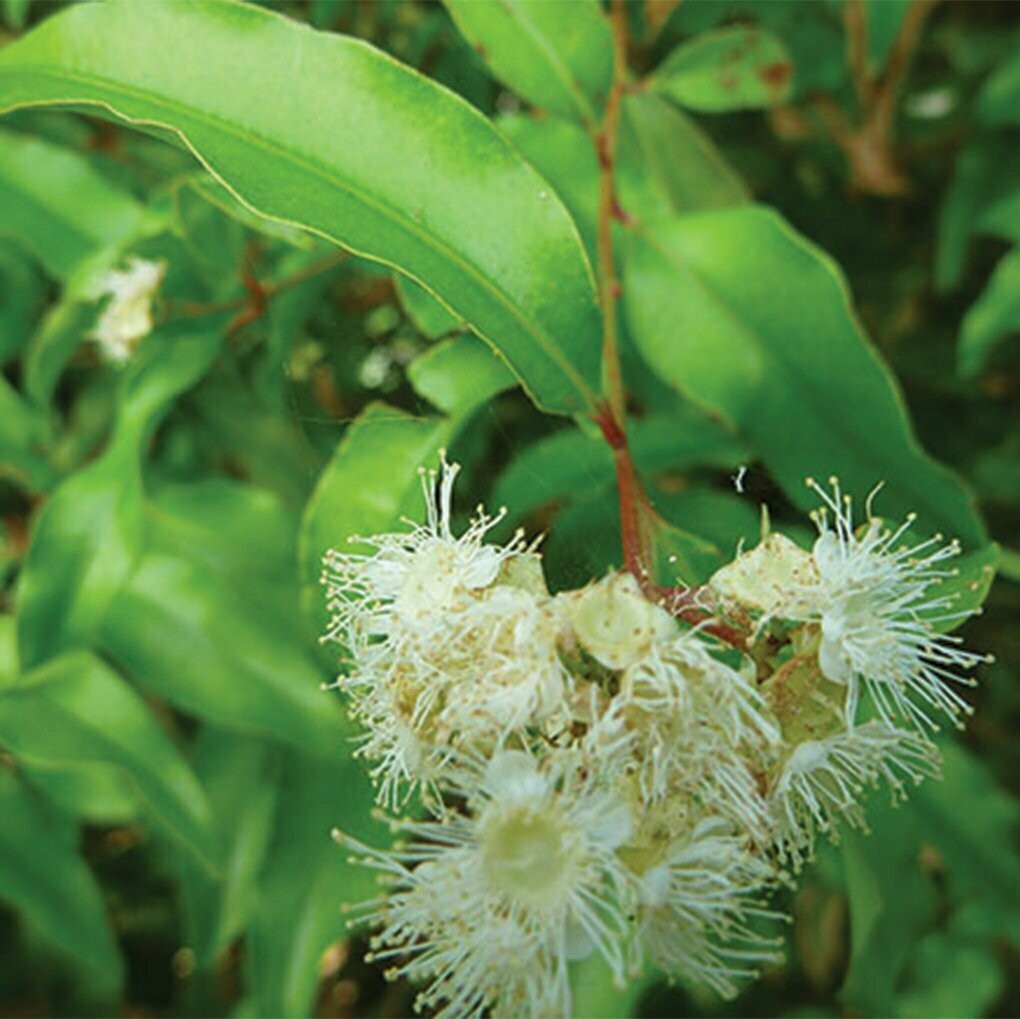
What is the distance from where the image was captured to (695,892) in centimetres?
74

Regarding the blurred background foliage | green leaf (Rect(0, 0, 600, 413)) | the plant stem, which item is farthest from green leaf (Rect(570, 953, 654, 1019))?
green leaf (Rect(0, 0, 600, 413))

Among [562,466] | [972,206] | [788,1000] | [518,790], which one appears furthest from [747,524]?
[788,1000]

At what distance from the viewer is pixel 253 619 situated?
4.01ft

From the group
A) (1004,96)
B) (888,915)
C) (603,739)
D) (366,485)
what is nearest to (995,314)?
(1004,96)

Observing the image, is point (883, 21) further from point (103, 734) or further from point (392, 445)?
point (103, 734)

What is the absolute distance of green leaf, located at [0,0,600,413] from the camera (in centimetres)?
81

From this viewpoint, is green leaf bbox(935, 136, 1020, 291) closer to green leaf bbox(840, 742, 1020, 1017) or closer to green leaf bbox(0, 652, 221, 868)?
green leaf bbox(840, 742, 1020, 1017)

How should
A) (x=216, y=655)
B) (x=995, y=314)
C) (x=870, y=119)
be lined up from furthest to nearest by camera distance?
(x=870, y=119)
(x=995, y=314)
(x=216, y=655)

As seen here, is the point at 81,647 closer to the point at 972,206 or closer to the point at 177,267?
the point at 177,267

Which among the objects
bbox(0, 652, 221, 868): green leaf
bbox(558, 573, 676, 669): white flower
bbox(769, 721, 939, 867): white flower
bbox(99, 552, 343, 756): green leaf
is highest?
bbox(558, 573, 676, 669): white flower

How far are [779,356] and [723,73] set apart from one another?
14.9 inches

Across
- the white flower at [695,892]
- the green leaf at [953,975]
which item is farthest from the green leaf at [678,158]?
the green leaf at [953,975]

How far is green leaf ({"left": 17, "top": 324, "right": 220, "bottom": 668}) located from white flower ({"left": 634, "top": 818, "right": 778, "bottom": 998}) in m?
0.55

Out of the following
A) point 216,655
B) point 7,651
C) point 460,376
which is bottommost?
point 7,651
